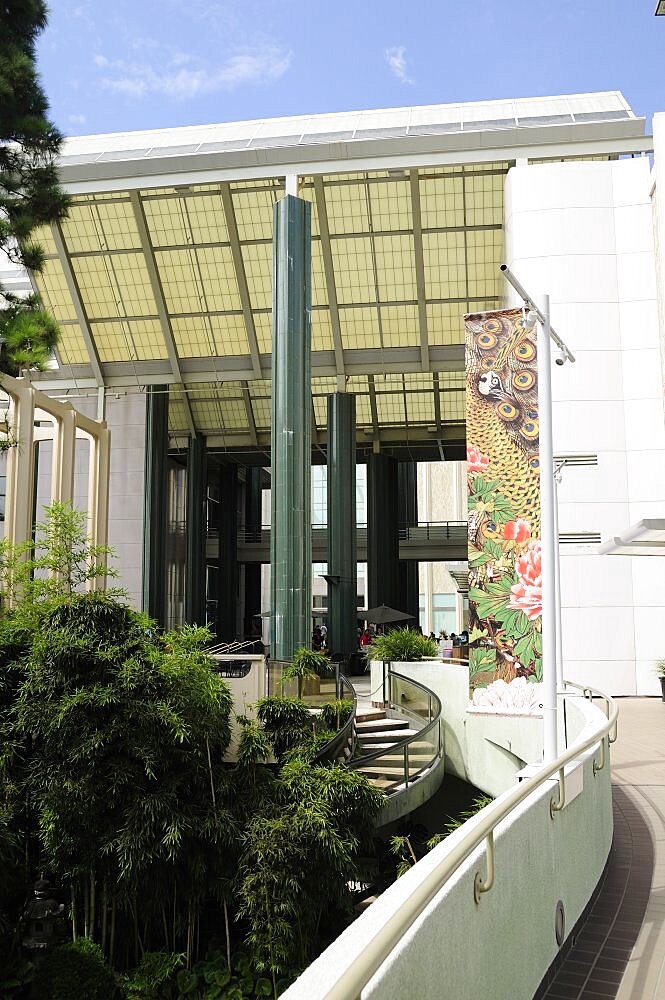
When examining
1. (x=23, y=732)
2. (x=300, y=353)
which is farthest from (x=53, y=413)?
(x=23, y=732)

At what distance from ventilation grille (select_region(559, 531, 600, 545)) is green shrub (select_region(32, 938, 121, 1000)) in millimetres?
14498

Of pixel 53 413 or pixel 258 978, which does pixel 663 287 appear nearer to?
pixel 53 413

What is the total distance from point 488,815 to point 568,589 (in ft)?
57.7

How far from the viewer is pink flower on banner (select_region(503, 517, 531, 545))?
11.7m

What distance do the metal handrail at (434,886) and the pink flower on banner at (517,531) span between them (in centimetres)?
565

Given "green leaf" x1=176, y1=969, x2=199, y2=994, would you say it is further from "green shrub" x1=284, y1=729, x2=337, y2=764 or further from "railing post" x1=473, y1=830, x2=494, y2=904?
"railing post" x1=473, y1=830, x2=494, y2=904

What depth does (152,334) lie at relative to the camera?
98.6 feet

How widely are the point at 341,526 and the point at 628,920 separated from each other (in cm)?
2366

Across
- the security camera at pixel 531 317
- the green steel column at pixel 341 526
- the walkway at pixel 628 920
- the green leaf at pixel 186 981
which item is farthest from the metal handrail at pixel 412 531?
the security camera at pixel 531 317

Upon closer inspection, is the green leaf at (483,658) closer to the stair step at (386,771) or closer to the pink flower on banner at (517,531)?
the pink flower on banner at (517,531)

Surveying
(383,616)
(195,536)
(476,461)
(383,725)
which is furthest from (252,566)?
(476,461)

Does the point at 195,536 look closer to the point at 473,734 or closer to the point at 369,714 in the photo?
the point at 369,714

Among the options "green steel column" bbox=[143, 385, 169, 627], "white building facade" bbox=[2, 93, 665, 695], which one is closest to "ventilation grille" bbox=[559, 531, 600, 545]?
"white building facade" bbox=[2, 93, 665, 695]

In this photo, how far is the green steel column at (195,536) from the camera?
34.2 m
